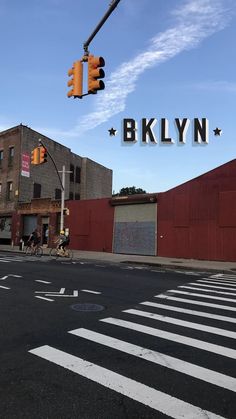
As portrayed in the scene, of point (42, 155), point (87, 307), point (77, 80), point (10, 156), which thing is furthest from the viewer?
point (10, 156)

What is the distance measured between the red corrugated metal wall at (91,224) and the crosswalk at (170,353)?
24.4 metres

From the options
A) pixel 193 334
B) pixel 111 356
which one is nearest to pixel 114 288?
pixel 193 334

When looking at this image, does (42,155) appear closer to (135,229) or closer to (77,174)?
(135,229)

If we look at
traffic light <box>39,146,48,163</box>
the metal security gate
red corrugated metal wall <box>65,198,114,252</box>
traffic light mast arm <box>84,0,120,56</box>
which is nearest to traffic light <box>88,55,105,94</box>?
traffic light mast arm <box>84,0,120,56</box>

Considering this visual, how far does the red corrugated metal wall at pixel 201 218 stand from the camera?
88.3ft

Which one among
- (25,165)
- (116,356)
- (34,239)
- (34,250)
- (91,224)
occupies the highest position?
(25,165)

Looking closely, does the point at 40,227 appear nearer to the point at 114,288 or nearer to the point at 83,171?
A: the point at 83,171

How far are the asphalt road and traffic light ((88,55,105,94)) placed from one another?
17.1 ft

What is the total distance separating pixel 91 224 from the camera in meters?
35.4

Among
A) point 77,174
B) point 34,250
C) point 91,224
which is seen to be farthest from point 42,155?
point 77,174

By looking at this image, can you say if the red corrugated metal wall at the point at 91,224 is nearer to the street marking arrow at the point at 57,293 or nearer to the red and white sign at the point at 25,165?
the red and white sign at the point at 25,165

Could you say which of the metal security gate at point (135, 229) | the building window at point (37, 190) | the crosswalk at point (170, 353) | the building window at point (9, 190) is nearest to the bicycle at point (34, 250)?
the metal security gate at point (135, 229)

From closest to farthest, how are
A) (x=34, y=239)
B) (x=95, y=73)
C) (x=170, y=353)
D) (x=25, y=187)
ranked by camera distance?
(x=170, y=353), (x=95, y=73), (x=34, y=239), (x=25, y=187)

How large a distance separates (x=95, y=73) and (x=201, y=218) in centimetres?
1899
